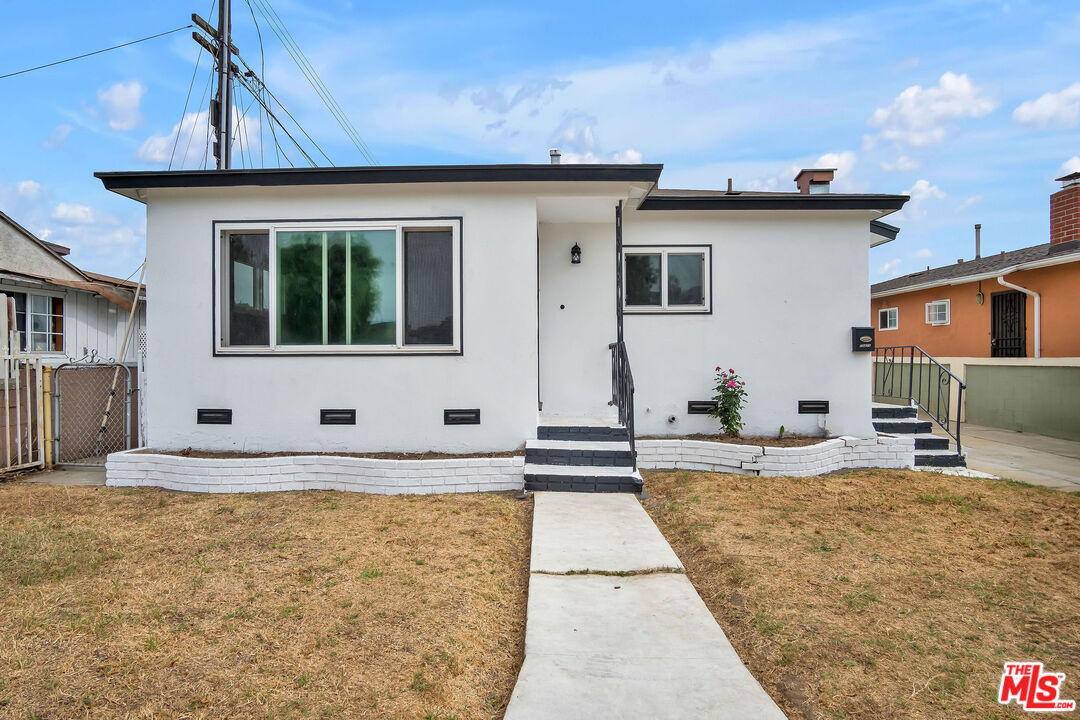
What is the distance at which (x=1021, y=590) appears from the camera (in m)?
3.29

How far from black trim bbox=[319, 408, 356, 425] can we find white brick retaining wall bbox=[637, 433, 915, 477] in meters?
3.19

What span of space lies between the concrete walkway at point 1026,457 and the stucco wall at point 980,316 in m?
2.37

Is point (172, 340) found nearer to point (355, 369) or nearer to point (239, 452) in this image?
point (239, 452)

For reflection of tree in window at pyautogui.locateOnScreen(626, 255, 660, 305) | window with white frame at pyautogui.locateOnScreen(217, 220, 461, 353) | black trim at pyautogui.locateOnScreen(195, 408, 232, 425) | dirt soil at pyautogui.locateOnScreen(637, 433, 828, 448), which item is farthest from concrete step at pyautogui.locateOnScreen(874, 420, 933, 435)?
black trim at pyautogui.locateOnScreen(195, 408, 232, 425)

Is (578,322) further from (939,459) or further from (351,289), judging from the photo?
(939,459)

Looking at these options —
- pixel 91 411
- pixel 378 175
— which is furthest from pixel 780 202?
pixel 91 411

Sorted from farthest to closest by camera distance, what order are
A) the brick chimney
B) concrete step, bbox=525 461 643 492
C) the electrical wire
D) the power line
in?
the brick chimney, the electrical wire, the power line, concrete step, bbox=525 461 643 492

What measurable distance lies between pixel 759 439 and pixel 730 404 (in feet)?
1.93

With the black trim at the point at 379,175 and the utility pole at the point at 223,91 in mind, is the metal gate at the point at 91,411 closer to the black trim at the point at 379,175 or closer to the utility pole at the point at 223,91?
the black trim at the point at 379,175

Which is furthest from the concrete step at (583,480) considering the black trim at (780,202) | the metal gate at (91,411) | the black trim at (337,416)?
the metal gate at (91,411)

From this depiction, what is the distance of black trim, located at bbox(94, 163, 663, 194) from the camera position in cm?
555

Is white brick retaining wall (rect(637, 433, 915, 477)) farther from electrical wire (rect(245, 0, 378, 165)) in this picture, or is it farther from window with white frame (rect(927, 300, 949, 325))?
electrical wire (rect(245, 0, 378, 165))

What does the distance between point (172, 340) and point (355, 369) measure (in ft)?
6.82

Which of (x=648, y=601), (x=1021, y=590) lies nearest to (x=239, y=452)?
(x=648, y=601)
